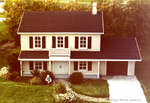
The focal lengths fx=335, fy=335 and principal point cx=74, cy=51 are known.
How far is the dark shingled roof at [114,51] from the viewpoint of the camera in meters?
36.2

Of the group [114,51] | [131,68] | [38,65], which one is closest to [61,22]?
[38,65]

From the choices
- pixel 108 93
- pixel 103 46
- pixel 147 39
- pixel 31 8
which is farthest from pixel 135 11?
pixel 108 93

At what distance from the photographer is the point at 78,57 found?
118 ft

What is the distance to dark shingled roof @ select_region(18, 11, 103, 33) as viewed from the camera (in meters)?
36.9

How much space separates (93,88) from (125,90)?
3.16 meters

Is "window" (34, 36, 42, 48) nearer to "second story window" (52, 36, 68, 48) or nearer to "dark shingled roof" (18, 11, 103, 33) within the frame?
"dark shingled roof" (18, 11, 103, 33)

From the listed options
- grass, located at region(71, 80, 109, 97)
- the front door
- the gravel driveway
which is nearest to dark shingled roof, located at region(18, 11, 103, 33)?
the front door

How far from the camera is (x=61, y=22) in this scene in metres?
38.2

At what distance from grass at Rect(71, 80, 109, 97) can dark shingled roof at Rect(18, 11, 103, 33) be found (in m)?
5.60

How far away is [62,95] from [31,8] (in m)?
21.1

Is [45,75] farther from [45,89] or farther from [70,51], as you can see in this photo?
[70,51]

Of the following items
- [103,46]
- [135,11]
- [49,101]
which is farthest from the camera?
[135,11]

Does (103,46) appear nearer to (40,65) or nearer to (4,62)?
(40,65)

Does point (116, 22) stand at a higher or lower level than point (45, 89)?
higher
